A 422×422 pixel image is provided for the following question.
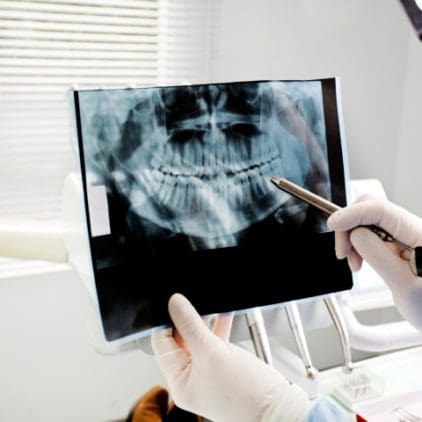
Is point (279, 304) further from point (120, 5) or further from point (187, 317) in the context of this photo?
point (120, 5)

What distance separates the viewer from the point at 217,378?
82 cm

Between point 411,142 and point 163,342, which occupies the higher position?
point 411,142

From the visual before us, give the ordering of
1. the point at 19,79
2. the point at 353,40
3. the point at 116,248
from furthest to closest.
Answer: the point at 353,40 < the point at 19,79 < the point at 116,248

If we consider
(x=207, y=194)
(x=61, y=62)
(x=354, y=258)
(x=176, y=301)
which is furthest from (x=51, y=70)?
(x=354, y=258)

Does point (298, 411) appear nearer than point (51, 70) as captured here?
Yes

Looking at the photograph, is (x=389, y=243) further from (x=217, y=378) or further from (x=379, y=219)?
(x=217, y=378)

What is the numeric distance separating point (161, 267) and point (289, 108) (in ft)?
1.27

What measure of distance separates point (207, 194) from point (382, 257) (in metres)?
0.31

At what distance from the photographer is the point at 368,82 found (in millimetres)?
1797

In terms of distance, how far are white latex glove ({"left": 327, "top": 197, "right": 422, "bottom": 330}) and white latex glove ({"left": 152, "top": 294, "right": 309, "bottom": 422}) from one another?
9.1 inches

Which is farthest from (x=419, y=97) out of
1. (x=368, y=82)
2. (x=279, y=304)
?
(x=279, y=304)

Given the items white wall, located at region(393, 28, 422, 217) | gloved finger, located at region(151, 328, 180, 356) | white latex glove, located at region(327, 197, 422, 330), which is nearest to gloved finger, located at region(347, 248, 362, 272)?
white latex glove, located at region(327, 197, 422, 330)

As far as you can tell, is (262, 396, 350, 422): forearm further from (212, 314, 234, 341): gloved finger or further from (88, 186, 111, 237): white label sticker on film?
(88, 186, 111, 237): white label sticker on film

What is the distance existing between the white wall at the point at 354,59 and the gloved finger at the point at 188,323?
884 millimetres
